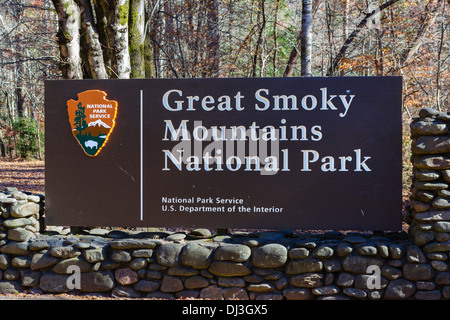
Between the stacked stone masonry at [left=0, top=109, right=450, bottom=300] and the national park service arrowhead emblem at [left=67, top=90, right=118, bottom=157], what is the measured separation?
1.04m

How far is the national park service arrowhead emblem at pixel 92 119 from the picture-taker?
5418 mm

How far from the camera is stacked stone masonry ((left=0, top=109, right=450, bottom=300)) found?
476 centimetres

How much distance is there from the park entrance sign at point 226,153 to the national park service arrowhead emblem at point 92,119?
12 mm

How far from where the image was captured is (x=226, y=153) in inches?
209

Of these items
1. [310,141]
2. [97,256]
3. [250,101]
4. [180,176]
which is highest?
[250,101]

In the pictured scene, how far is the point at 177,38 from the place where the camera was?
13.9 metres

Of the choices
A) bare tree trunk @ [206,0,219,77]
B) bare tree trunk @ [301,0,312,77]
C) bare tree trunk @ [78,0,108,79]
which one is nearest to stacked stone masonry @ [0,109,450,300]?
bare tree trunk @ [78,0,108,79]

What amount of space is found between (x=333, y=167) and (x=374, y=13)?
8488mm

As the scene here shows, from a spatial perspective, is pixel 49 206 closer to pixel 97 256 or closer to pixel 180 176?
pixel 97 256

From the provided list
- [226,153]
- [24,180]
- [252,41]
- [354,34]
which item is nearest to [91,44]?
[226,153]

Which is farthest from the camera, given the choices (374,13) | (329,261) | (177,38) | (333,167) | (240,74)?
(240,74)

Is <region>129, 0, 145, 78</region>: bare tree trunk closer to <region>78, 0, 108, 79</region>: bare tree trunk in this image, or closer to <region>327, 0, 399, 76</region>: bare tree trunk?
<region>78, 0, 108, 79</region>: bare tree trunk

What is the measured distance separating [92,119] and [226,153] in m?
1.68
